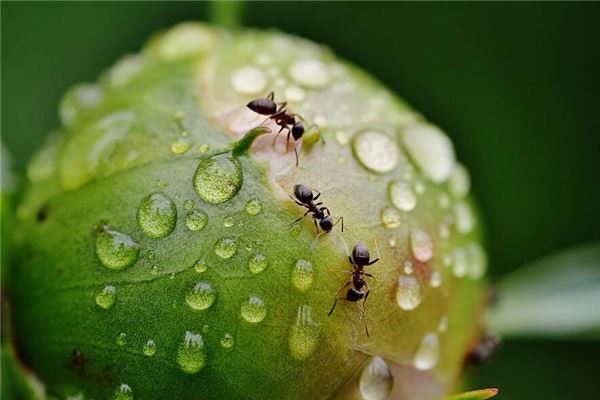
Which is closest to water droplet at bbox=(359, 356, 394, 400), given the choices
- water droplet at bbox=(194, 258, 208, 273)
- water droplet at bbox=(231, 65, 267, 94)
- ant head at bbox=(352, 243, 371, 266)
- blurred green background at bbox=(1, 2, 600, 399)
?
ant head at bbox=(352, 243, 371, 266)

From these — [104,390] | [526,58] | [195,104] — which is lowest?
[104,390]

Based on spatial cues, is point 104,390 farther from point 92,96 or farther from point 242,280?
point 92,96

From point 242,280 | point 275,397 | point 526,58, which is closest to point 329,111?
point 242,280

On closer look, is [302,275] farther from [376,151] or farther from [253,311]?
[376,151]

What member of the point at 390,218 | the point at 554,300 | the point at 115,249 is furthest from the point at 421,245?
the point at 554,300

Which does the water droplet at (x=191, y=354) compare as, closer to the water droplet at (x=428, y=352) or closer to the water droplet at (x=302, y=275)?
the water droplet at (x=302, y=275)

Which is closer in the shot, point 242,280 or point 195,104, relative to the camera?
point 242,280
